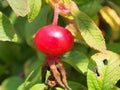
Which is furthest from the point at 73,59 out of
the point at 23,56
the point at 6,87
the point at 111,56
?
the point at 23,56

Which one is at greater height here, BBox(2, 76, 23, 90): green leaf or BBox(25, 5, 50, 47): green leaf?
BBox(25, 5, 50, 47): green leaf

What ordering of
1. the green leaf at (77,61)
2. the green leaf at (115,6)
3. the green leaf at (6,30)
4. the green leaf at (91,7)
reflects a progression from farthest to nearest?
1. the green leaf at (115,6)
2. the green leaf at (91,7)
3. the green leaf at (77,61)
4. the green leaf at (6,30)

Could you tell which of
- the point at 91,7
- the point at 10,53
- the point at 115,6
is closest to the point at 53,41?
the point at 91,7

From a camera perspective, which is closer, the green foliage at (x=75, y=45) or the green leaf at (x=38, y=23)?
the green foliage at (x=75, y=45)

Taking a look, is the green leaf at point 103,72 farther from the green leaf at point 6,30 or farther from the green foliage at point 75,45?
the green leaf at point 6,30

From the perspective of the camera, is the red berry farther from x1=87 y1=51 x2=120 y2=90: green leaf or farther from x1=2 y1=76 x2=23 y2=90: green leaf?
x1=2 y1=76 x2=23 y2=90: green leaf

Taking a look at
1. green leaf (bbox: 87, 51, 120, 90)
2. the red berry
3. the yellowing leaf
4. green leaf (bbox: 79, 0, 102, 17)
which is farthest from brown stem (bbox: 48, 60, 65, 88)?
the yellowing leaf

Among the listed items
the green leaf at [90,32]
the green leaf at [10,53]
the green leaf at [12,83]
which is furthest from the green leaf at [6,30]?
the green leaf at [10,53]

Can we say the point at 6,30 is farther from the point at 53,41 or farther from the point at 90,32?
the point at 90,32

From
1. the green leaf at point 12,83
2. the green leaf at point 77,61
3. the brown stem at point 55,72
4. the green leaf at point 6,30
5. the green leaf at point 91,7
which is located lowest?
the green leaf at point 12,83
